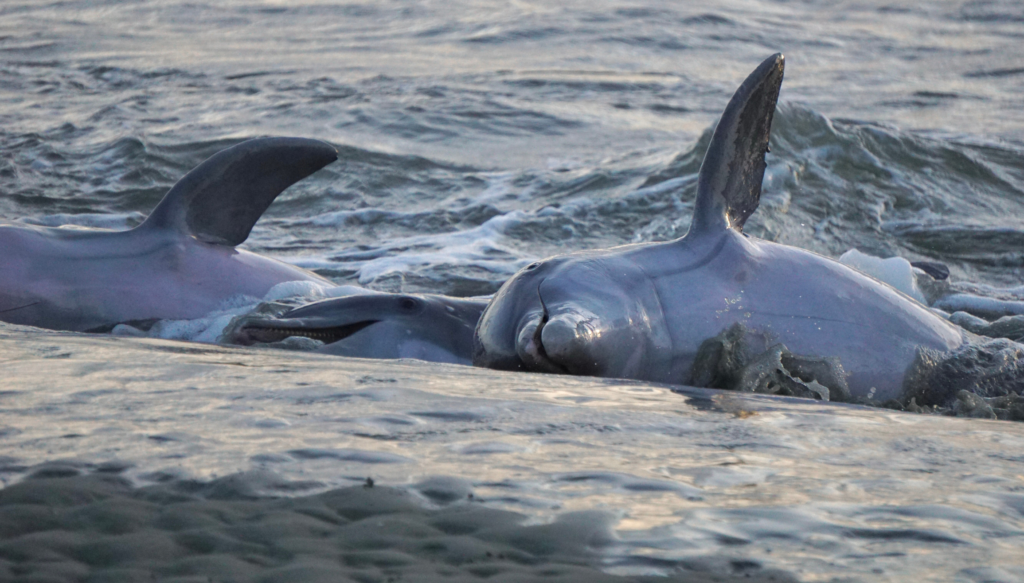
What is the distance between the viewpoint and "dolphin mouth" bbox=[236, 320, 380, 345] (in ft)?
11.5

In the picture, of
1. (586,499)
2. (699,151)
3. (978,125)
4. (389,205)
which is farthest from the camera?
(978,125)

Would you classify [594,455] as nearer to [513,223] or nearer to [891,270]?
[891,270]

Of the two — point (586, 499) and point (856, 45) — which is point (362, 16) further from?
point (586, 499)

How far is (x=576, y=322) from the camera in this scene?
8.88 ft

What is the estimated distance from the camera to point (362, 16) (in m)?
20.8

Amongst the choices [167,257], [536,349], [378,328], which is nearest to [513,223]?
[167,257]

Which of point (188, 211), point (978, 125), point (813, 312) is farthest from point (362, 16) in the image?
point (813, 312)

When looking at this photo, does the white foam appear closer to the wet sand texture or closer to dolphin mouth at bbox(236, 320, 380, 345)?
dolphin mouth at bbox(236, 320, 380, 345)

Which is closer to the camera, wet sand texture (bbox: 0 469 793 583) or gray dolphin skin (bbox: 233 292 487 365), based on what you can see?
wet sand texture (bbox: 0 469 793 583)

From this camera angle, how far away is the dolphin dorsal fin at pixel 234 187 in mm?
4246

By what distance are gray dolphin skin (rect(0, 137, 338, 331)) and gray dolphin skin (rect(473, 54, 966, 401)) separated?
61.0 inches

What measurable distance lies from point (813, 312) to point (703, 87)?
11.8 m

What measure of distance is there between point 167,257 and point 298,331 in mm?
955

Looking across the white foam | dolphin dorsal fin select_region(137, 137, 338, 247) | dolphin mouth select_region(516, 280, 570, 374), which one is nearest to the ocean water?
dolphin mouth select_region(516, 280, 570, 374)
